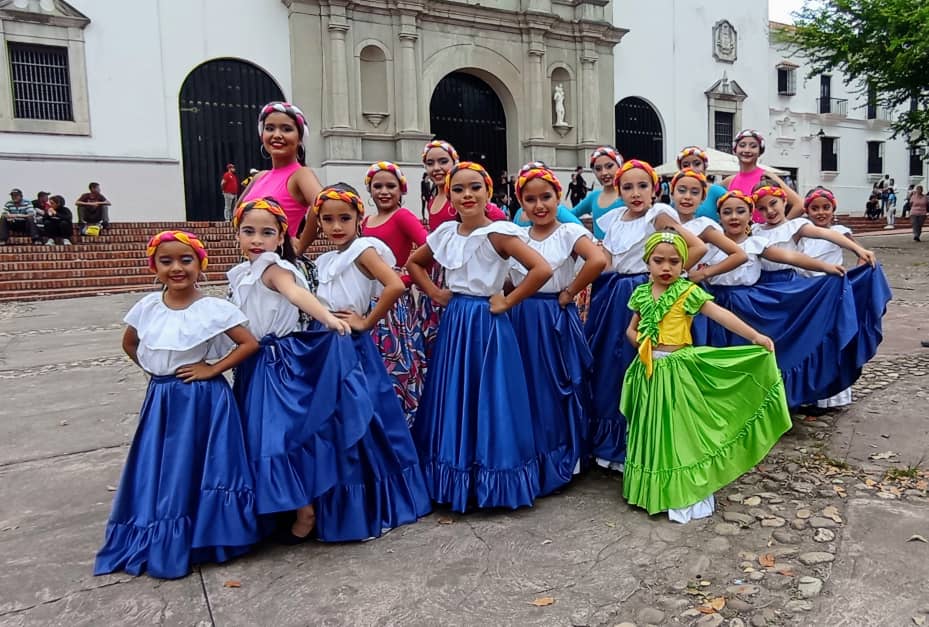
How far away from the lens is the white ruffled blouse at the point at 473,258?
3387mm

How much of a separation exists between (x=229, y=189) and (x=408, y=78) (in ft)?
18.8

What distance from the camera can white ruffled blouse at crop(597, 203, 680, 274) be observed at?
385 cm

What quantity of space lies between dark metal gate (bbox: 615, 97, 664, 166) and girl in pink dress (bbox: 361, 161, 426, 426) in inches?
778

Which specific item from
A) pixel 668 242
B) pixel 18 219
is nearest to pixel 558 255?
pixel 668 242

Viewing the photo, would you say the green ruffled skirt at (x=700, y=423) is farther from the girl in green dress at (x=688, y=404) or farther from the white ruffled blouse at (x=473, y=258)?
the white ruffled blouse at (x=473, y=258)

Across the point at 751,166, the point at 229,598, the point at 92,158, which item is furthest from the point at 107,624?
the point at 92,158

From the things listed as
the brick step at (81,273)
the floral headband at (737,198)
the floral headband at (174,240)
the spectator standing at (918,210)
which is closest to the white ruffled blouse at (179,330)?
the floral headband at (174,240)

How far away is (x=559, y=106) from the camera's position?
20.9m

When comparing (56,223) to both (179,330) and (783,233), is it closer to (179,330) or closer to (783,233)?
(179,330)

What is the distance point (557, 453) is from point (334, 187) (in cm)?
177

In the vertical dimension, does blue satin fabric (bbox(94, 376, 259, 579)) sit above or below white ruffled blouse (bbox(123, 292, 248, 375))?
below

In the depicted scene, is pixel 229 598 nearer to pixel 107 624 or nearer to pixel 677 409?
pixel 107 624

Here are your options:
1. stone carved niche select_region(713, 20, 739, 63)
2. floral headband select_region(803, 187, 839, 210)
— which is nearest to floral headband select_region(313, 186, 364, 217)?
floral headband select_region(803, 187, 839, 210)

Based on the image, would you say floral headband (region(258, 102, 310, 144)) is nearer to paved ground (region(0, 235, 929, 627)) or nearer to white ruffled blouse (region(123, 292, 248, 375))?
white ruffled blouse (region(123, 292, 248, 375))
